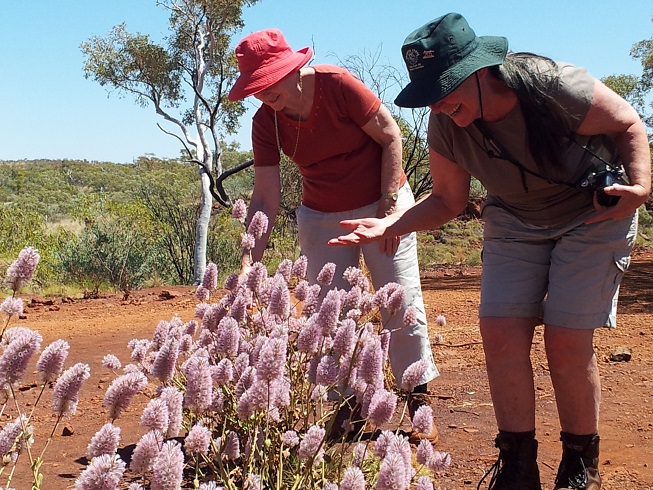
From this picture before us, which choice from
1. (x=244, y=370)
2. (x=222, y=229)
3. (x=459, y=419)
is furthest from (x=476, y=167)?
(x=222, y=229)

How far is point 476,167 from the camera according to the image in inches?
117

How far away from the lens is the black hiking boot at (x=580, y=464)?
2912mm

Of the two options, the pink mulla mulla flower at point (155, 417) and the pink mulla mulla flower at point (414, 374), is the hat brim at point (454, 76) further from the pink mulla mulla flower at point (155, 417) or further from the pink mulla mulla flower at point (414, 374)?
the pink mulla mulla flower at point (155, 417)

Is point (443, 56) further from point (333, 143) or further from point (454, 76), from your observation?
point (333, 143)

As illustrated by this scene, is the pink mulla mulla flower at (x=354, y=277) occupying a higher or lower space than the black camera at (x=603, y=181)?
lower

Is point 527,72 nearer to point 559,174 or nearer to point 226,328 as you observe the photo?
point 559,174

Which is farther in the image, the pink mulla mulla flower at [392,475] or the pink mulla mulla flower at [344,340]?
the pink mulla mulla flower at [344,340]

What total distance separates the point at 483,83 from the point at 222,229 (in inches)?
595

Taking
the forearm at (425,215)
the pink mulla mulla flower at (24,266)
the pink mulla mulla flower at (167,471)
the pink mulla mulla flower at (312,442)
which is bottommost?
the pink mulla mulla flower at (312,442)

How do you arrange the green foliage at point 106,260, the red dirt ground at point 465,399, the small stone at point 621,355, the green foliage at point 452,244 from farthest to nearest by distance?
1. the green foliage at point 452,244
2. the green foliage at point 106,260
3. the small stone at point 621,355
4. the red dirt ground at point 465,399

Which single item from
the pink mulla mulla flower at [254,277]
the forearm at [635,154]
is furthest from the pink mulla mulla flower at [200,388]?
the forearm at [635,154]

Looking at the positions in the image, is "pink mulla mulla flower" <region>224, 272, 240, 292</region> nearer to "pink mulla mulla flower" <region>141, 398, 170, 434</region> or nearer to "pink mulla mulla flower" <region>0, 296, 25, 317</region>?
"pink mulla mulla flower" <region>0, 296, 25, 317</region>

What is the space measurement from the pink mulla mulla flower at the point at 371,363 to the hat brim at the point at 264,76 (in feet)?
4.66

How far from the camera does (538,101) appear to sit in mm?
2697
